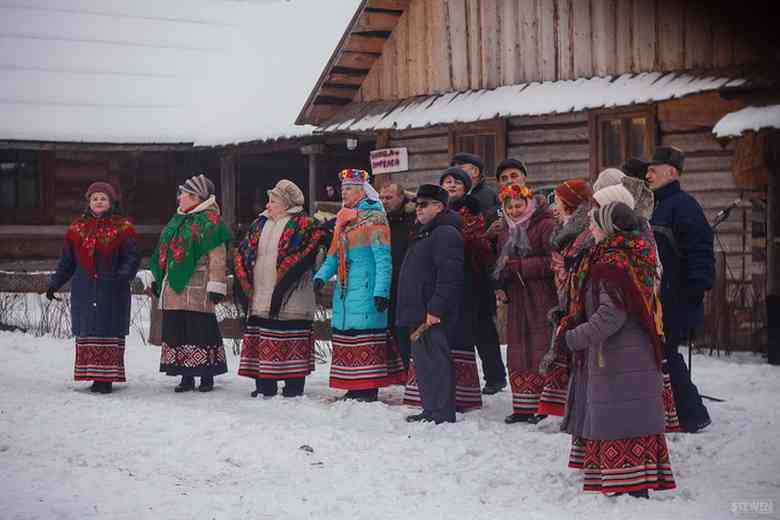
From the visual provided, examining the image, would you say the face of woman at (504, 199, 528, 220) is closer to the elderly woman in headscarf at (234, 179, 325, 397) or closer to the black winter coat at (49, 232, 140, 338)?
the elderly woman in headscarf at (234, 179, 325, 397)

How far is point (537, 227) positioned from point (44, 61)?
55.8 ft

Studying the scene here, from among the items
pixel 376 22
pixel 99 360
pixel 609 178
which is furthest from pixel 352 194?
pixel 376 22

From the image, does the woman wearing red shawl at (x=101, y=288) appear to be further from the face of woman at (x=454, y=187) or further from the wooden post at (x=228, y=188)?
the wooden post at (x=228, y=188)

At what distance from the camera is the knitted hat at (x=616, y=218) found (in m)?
5.53

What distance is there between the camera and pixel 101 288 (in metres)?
9.12

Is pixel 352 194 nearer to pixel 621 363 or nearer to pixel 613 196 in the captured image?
pixel 613 196

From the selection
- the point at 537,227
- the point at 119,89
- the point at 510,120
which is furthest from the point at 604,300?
the point at 119,89

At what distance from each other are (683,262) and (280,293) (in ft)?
10.3

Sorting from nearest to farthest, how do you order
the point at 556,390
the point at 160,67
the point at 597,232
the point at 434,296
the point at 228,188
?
the point at 597,232, the point at 556,390, the point at 434,296, the point at 228,188, the point at 160,67

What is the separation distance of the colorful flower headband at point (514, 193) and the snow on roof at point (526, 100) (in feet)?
12.9

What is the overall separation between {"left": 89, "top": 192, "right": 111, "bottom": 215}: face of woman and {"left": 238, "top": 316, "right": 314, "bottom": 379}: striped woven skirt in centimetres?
160

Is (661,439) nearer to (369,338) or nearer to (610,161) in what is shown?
(369,338)

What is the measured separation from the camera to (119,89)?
2203 centimetres

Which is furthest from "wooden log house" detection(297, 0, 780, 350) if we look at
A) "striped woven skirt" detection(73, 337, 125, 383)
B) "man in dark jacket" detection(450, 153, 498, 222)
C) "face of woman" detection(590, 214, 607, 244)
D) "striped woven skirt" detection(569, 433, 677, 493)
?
"striped woven skirt" detection(73, 337, 125, 383)
